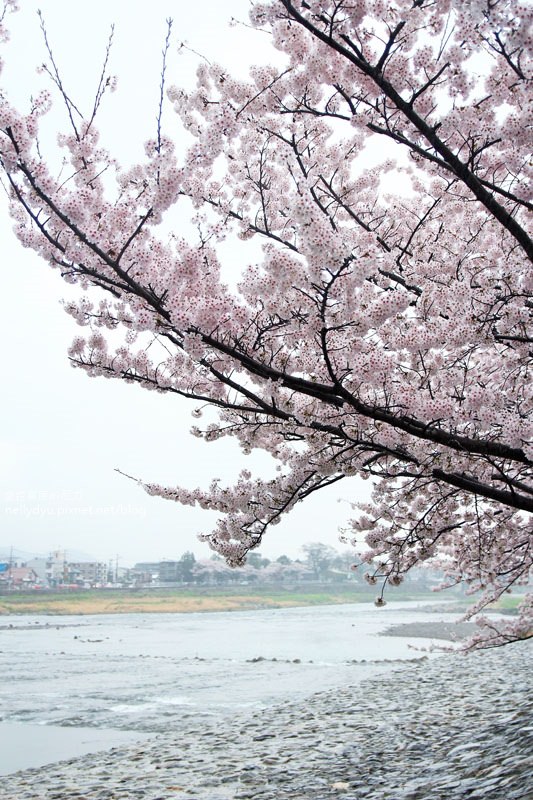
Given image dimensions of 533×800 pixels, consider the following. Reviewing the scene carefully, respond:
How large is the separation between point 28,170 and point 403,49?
2.96 m

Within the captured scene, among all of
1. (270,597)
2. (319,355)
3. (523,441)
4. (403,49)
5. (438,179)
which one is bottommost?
(270,597)

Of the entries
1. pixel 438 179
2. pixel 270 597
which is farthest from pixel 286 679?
pixel 270 597

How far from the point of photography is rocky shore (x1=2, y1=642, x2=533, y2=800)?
22.4ft

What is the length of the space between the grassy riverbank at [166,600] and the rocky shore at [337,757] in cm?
7567

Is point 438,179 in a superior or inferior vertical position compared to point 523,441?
superior

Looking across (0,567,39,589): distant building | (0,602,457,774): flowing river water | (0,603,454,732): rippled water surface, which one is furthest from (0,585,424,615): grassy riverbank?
(0,602,457,774): flowing river water

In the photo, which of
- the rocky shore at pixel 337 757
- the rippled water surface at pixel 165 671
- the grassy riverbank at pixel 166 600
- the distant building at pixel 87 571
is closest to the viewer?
the rocky shore at pixel 337 757

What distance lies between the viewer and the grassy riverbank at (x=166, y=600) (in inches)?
3378

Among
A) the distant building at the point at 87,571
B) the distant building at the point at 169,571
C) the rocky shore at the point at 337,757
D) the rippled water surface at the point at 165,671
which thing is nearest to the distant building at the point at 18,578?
the distant building at the point at 87,571

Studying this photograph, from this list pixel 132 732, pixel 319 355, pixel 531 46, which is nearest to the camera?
pixel 531 46

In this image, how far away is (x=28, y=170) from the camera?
4.70 metres

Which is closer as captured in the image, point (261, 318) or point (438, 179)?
point (261, 318)

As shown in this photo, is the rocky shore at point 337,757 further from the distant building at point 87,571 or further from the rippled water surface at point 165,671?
the distant building at point 87,571

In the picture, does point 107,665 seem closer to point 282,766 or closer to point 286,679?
point 286,679
